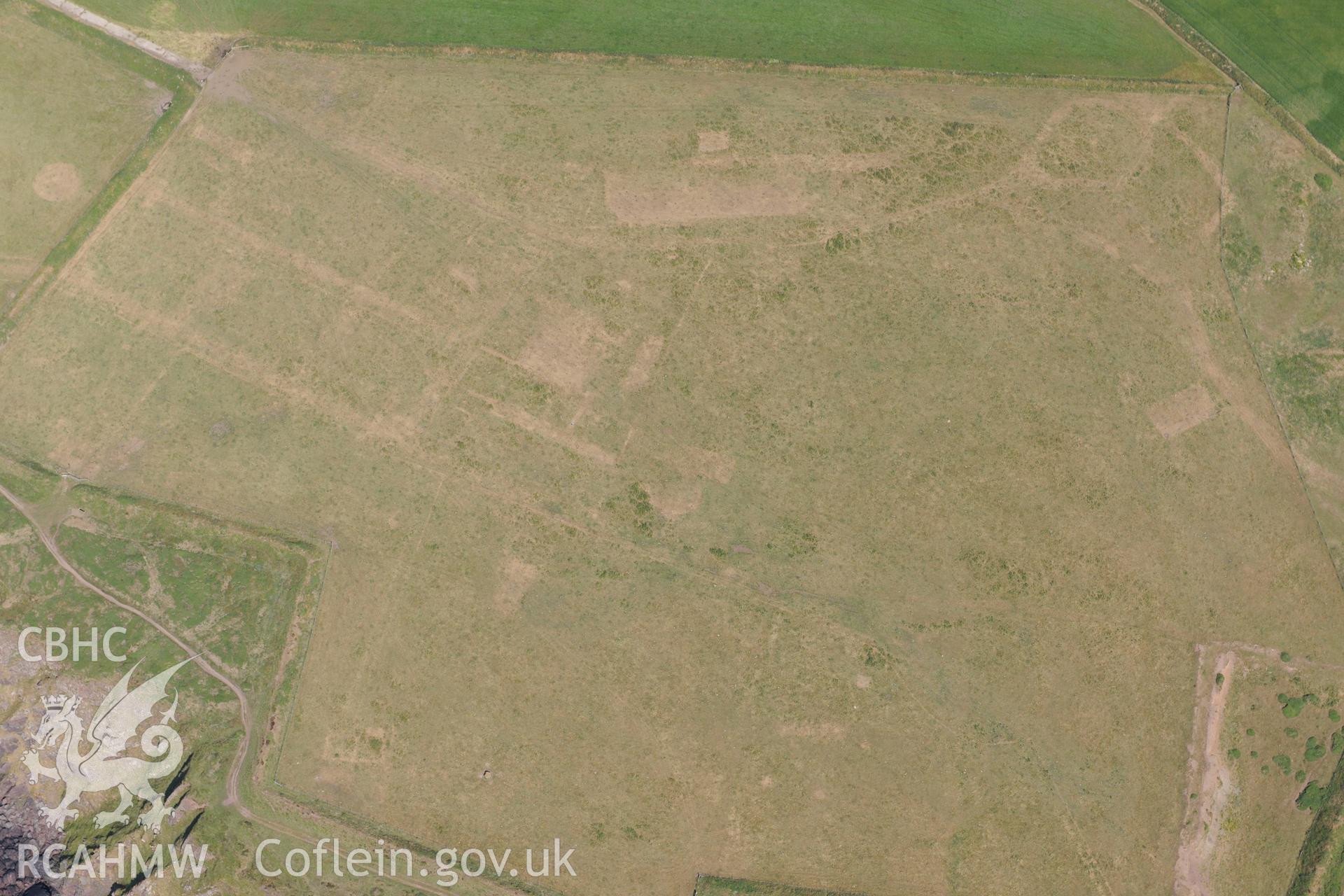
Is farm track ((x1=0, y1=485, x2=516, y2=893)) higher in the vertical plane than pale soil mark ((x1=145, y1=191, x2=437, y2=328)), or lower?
lower

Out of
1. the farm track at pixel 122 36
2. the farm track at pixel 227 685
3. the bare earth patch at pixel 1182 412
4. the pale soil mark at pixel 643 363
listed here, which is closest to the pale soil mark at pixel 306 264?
the farm track at pixel 122 36

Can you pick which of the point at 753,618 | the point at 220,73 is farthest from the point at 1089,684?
the point at 220,73

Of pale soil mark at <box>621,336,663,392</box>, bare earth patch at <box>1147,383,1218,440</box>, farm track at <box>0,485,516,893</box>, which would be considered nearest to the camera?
farm track at <box>0,485,516,893</box>

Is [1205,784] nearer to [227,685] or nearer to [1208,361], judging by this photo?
[1208,361]

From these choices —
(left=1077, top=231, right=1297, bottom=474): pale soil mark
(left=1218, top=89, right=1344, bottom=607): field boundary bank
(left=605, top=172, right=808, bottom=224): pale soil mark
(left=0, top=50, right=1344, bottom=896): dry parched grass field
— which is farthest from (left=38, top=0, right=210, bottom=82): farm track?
(left=1218, top=89, right=1344, bottom=607): field boundary bank

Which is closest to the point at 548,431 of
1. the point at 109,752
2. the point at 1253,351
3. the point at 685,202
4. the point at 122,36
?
the point at 685,202

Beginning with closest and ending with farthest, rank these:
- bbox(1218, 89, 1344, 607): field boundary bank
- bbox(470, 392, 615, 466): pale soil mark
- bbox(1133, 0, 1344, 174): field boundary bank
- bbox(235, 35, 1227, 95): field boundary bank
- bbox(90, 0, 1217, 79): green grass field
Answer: bbox(470, 392, 615, 466): pale soil mark < bbox(1218, 89, 1344, 607): field boundary bank < bbox(235, 35, 1227, 95): field boundary bank < bbox(90, 0, 1217, 79): green grass field < bbox(1133, 0, 1344, 174): field boundary bank

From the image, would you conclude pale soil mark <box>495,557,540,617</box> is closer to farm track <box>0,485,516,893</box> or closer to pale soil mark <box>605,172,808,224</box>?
farm track <box>0,485,516,893</box>
